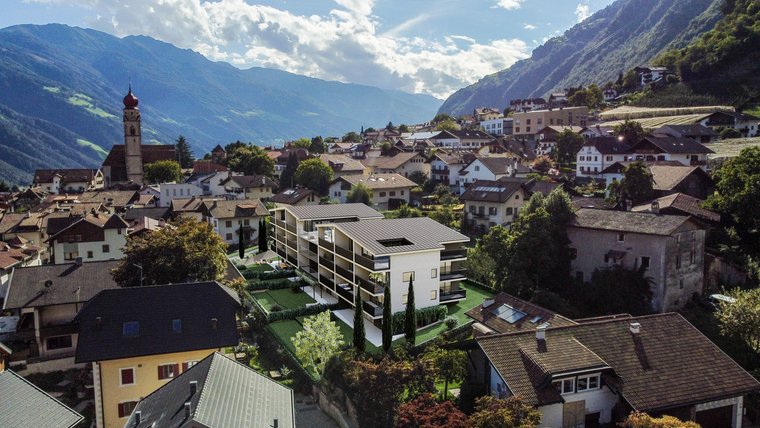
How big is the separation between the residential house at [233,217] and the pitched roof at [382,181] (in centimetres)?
1542

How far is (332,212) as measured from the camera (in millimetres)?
49188

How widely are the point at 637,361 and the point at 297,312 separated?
22.6 m

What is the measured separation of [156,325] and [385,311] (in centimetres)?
1217

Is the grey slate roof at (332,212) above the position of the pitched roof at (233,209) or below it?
above

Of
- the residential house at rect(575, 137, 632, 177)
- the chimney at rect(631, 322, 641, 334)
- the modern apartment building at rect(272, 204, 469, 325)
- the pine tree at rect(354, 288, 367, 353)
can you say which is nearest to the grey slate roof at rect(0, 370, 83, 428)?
the pine tree at rect(354, 288, 367, 353)

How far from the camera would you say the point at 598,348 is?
81.3 ft

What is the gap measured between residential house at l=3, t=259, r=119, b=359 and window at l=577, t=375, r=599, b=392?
93.6 feet

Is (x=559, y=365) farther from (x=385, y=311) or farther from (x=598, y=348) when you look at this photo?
(x=385, y=311)

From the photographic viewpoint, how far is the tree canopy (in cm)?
3653

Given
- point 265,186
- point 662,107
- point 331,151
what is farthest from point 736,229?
point 331,151

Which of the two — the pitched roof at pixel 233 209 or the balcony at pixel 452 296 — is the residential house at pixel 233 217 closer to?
the pitched roof at pixel 233 209

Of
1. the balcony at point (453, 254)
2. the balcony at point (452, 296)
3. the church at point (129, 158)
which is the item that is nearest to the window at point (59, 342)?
the balcony at point (452, 296)

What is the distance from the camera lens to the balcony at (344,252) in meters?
38.5

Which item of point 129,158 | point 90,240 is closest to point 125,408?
point 90,240
